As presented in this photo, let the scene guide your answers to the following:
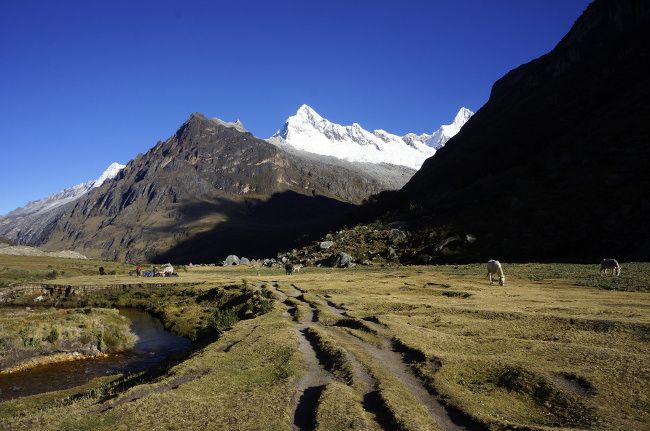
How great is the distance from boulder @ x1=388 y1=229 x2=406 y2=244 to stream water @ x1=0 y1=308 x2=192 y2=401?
67.3 meters

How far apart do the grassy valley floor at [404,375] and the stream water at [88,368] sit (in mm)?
3676

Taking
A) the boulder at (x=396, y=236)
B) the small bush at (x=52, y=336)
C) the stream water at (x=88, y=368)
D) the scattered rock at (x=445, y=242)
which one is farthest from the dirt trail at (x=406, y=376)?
the boulder at (x=396, y=236)

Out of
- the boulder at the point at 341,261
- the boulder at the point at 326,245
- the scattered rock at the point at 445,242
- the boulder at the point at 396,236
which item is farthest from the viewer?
the boulder at the point at 326,245

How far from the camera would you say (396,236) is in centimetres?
11388

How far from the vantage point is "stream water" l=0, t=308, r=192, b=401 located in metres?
35.2

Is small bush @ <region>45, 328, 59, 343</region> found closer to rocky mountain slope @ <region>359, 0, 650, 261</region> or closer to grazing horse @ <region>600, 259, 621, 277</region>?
grazing horse @ <region>600, 259, 621, 277</region>

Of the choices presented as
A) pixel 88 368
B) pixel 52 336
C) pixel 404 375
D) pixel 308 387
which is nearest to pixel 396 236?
pixel 52 336

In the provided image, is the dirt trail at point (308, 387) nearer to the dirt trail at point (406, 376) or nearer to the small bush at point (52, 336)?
the dirt trail at point (406, 376)

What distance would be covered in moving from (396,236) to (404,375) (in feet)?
297

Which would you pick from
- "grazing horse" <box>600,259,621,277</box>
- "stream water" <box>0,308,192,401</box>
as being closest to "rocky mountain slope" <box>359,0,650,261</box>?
Result: "grazing horse" <box>600,259,621,277</box>

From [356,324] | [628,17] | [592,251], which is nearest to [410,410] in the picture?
[356,324]

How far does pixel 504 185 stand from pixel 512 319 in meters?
92.8

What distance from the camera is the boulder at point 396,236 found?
112637 millimetres

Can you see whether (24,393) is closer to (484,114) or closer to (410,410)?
(410,410)
